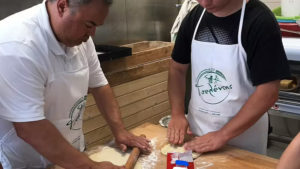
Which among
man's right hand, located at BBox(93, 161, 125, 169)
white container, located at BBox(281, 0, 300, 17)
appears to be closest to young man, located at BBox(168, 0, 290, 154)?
man's right hand, located at BBox(93, 161, 125, 169)

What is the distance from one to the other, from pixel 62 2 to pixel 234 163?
2.35 feet

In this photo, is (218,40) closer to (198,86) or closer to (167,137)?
(198,86)

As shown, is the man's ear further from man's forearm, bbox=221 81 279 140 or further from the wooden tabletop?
man's forearm, bbox=221 81 279 140

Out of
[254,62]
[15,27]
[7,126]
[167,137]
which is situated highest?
[15,27]

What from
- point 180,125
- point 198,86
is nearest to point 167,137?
point 180,125

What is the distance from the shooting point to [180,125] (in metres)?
1.20

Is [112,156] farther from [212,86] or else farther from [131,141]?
[212,86]

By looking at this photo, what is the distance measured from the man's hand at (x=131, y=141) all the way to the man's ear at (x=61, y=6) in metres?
0.51

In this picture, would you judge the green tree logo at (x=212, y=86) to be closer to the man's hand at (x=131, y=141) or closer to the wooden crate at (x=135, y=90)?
the man's hand at (x=131, y=141)

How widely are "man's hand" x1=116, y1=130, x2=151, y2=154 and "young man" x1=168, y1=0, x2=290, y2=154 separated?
0.10m

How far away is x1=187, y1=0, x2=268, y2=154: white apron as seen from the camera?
1067 mm

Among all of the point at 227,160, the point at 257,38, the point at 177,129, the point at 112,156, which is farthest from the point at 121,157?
the point at 257,38

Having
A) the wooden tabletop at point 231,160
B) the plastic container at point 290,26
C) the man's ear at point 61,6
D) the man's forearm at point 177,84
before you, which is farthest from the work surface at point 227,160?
the plastic container at point 290,26

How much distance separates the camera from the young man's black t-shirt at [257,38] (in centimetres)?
98
